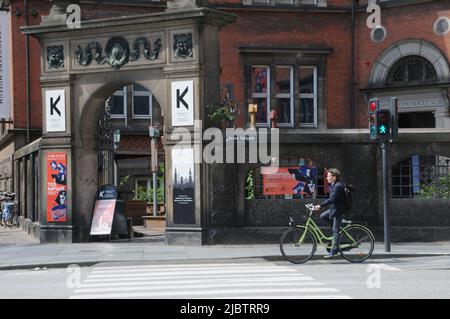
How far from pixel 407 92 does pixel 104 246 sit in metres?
14.0

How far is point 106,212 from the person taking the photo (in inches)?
839

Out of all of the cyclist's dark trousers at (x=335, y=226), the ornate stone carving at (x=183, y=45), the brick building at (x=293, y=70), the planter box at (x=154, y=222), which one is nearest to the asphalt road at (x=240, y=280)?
the cyclist's dark trousers at (x=335, y=226)

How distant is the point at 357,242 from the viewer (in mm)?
15969

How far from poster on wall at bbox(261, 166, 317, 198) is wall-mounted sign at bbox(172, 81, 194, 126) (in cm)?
217

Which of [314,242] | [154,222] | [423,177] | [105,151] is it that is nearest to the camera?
[314,242]

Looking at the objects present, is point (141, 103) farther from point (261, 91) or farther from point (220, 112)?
point (220, 112)

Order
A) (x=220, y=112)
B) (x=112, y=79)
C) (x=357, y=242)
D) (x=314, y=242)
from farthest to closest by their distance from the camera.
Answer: (x=112, y=79), (x=220, y=112), (x=357, y=242), (x=314, y=242)

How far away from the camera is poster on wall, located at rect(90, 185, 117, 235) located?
69.6ft

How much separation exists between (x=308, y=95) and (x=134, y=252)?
578 inches

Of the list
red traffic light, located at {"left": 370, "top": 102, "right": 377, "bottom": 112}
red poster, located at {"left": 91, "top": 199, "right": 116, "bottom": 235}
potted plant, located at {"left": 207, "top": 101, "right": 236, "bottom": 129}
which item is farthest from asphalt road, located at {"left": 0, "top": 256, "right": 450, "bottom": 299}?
red poster, located at {"left": 91, "top": 199, "right": 116, "bottom": 235}

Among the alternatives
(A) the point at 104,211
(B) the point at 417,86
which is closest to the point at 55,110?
(A) the point at 104,211

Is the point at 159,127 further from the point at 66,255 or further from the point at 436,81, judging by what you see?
the point at 66,255

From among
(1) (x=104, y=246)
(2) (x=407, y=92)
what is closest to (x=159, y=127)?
(2) (x=407, y=92)
